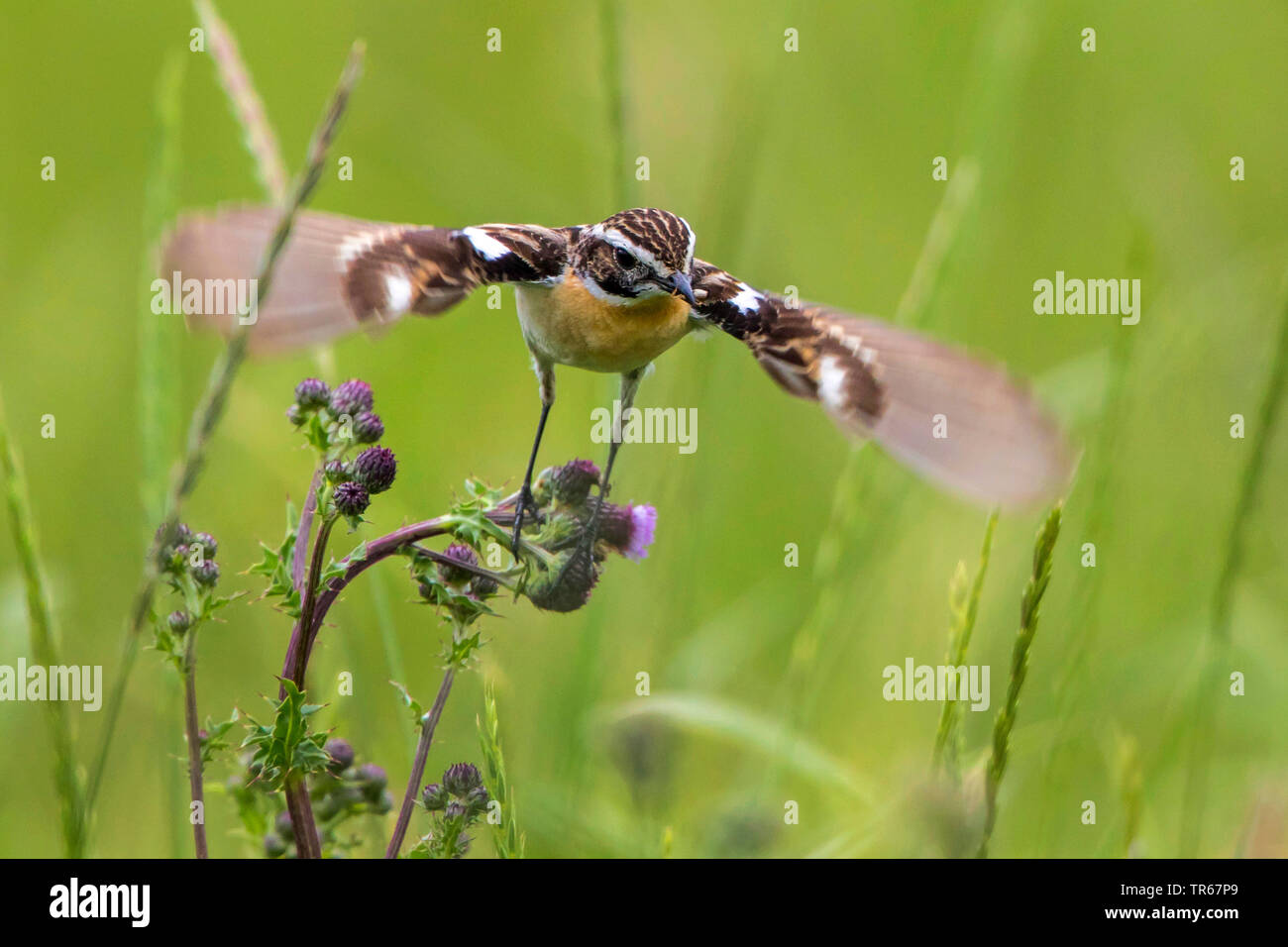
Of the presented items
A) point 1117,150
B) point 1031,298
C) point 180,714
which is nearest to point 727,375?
point 180,714

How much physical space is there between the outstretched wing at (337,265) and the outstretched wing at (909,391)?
1.80 ft

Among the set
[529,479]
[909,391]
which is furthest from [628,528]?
[909,391]

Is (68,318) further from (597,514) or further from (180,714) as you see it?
(597,514)

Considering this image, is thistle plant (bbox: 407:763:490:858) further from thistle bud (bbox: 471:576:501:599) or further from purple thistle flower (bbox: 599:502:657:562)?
purple thistle flower (bbox: 599:502:657:562)

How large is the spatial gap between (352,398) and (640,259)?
3.63 feet

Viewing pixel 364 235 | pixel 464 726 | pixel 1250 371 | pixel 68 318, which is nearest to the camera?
pixel 364 235

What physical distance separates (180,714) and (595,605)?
114cm

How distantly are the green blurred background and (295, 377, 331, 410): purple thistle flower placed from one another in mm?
543

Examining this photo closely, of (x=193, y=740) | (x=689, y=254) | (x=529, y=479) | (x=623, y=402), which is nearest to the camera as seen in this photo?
(x=193, y=740)

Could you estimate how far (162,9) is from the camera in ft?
27.6

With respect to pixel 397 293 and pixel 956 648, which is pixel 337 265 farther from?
pixel 956 648

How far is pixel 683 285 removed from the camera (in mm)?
3105

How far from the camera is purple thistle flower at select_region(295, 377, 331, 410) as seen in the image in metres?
2.26

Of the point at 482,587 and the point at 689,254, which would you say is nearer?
the point at 482,587
